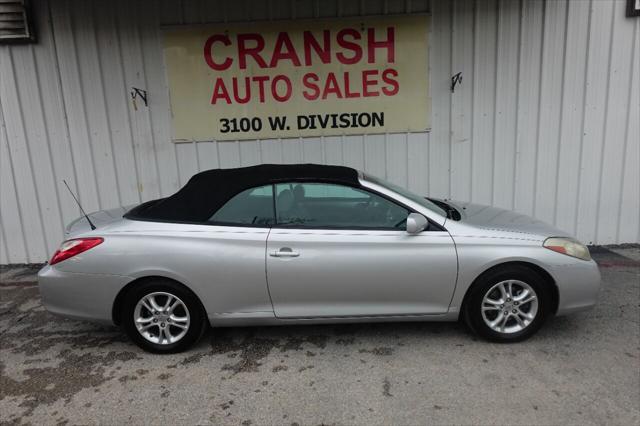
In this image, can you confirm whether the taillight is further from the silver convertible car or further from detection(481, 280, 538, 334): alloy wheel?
detection(481, 280, 538, 334): alloy wheel

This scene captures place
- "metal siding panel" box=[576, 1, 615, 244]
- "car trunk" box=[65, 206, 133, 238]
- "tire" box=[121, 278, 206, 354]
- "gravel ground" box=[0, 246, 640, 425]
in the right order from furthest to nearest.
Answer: "metal siding panel" box=[576, 1, 615, 244]
"car trunk" box=[65, 206, 133, 238]
"tire" box=[121, 278, 206, 354]
"gravel ground" box=[0, 246, 640, 425]

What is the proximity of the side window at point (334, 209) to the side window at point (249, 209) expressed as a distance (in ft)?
0.27

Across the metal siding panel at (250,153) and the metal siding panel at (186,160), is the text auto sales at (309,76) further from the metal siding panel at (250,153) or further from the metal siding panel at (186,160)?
the metal siding panel at (186,160)

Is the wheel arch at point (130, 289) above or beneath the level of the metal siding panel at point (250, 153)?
beneath

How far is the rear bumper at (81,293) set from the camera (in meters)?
3.47

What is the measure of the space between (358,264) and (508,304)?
126 centimetres

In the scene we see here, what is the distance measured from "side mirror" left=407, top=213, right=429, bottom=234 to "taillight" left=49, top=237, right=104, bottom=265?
7.96 ft

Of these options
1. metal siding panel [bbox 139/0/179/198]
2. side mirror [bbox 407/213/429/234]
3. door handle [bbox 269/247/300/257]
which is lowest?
door handle [bbox 269/247/300/257]

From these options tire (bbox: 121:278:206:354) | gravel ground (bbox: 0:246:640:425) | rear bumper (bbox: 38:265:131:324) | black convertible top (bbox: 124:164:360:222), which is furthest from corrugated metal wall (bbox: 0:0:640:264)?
tire (bbox: 121:278:206:354)

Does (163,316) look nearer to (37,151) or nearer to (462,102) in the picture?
(37,151)

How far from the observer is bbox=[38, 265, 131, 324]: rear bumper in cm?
347

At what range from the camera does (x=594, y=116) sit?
231 inches

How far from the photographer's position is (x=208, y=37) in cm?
573

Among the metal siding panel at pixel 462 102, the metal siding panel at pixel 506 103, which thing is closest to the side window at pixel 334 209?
the metal siding panel at pixel 462 102
